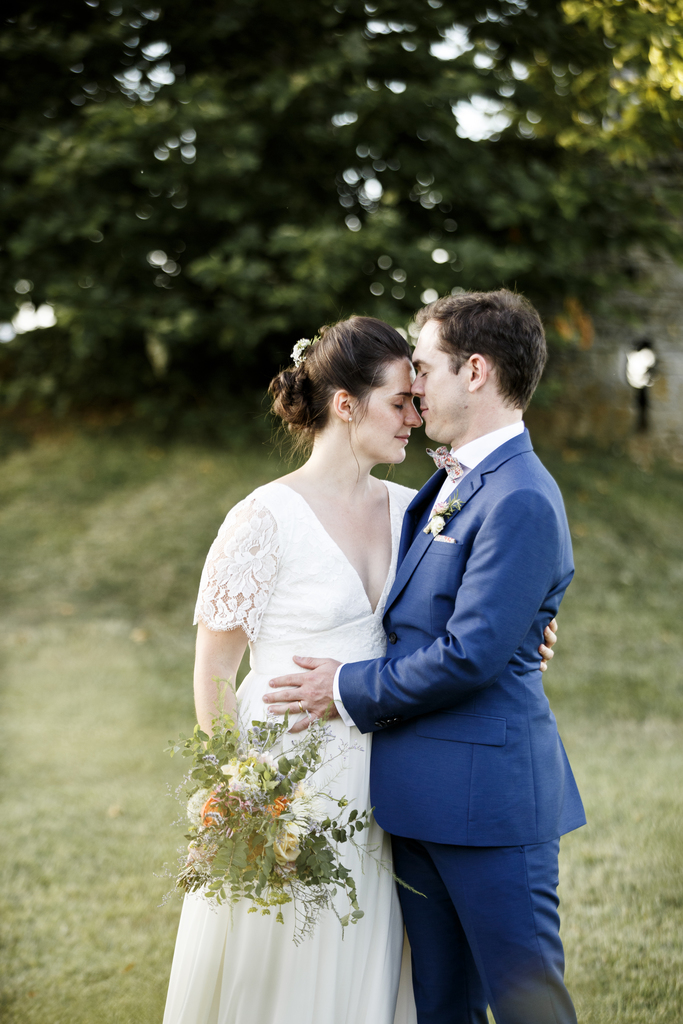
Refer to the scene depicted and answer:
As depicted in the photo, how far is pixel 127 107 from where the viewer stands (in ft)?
28.2

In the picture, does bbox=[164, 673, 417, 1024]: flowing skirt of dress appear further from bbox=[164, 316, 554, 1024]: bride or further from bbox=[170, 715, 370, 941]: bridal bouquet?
bbox=[170, 715, 370, 941]: bridal bouquet

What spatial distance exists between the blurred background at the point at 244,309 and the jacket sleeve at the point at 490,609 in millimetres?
3025

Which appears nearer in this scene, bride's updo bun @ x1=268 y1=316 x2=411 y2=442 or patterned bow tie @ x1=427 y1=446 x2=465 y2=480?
patterned bow tie @ x1=427 y1=446 x2=465 y2=480

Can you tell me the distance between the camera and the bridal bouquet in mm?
1896

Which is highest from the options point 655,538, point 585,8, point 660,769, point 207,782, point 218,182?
point 585,8

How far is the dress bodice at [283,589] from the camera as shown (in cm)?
227

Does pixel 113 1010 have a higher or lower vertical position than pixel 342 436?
lower

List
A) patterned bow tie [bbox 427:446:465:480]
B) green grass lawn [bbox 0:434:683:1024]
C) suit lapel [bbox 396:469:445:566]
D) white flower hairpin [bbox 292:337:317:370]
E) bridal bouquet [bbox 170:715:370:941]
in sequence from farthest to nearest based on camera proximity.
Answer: green grass lawn [bbox 0:434:683:1024], white flower hairpin [bbox 292:337:317:370], suit lapel [bbox 396:469:445:566], patterned bow tie [bbox 427:446:465:480], bridal bouquet [bbox 170:715:370:941]

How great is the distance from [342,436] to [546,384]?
26.2ft

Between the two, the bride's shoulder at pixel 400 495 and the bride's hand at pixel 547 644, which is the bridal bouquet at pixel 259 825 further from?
the bride's shoulder at pixel 400 495

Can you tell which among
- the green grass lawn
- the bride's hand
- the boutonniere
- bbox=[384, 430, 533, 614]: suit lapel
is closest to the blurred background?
the green grass lawn

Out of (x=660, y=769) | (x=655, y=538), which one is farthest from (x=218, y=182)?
(x=660, y=769)

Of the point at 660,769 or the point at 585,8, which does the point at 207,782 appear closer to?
the point at 585,8

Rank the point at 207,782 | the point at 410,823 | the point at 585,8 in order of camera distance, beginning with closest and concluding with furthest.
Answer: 1. the point at 207,782
2. the point at 410,823
3. the point at 585,8
